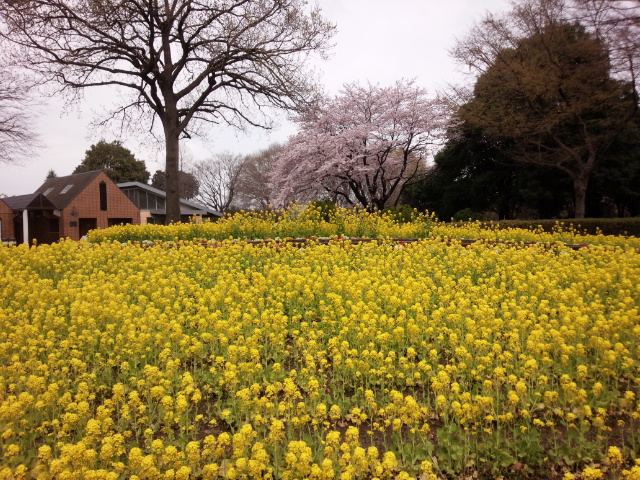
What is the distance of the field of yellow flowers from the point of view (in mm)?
2799

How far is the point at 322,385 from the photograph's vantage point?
377 centimetres

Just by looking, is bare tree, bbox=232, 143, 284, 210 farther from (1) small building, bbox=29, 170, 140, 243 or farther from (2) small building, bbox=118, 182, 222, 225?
(1) small building, bbox=29, 170, 140, 243

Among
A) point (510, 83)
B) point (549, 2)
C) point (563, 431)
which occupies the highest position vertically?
point (549, 2)

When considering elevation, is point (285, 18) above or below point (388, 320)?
above

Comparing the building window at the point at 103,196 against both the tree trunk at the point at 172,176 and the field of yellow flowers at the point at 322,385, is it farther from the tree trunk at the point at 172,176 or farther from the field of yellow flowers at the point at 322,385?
the field of yellow flowers at the point at 322,385

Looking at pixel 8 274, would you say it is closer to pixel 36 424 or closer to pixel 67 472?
pixel 36 424

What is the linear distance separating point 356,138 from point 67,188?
917 inches

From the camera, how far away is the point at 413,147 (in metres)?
26.3

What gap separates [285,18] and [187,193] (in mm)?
36386

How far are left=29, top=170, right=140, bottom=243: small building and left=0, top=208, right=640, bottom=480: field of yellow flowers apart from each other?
28.5 metres

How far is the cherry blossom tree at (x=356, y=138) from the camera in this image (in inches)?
983

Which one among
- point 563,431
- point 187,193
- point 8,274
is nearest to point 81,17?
point 8,274

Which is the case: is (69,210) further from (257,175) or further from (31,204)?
(257,175)

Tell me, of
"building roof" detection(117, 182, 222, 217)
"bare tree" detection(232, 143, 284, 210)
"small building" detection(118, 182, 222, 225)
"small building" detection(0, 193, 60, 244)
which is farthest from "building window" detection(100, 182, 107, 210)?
"bare tree" detection(232, 143, 284, 210)
